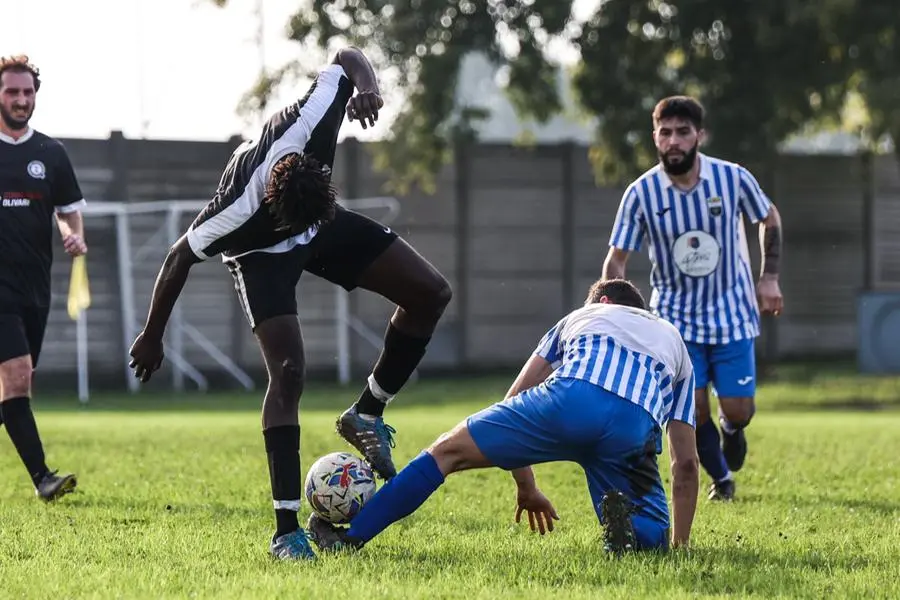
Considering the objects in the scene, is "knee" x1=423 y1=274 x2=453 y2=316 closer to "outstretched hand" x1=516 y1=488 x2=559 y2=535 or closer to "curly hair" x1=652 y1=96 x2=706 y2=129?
"outstretched hand" x1=516 y1=488 x2=559 y2=535

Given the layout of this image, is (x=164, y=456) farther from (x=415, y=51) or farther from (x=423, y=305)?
(x=415, y=51)

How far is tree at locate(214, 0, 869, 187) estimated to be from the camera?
23.0 meters

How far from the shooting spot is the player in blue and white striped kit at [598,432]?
19.6ft

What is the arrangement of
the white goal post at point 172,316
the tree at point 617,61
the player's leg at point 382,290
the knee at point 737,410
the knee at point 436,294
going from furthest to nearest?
1. the tree at point 617,61
2. the white goal post at point 172,316
3. the knee at point 737,410
4. the knee at point 436,294
5. the player's leg at point 382,290

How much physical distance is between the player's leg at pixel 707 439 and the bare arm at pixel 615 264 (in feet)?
2.35

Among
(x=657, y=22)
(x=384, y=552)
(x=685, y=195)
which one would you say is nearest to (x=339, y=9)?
(x=657, y=22)

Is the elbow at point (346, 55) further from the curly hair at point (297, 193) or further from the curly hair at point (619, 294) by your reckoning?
the curly hair at point (619, 294)

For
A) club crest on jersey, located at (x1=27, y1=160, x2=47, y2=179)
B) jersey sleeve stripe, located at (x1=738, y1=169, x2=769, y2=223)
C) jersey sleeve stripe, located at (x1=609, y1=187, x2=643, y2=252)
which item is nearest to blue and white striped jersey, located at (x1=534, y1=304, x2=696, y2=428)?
jersey sleeve stripe, located at (x1=609, y1=187, x2=643, y2=252)

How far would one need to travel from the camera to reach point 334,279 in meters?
7.18

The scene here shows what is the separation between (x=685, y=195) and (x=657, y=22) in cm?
1548

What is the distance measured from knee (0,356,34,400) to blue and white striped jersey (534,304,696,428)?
3.72m

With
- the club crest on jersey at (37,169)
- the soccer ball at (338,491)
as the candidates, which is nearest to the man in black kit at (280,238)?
the soccer ball at (338,491)

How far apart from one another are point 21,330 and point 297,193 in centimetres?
330

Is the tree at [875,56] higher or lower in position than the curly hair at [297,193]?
higher
